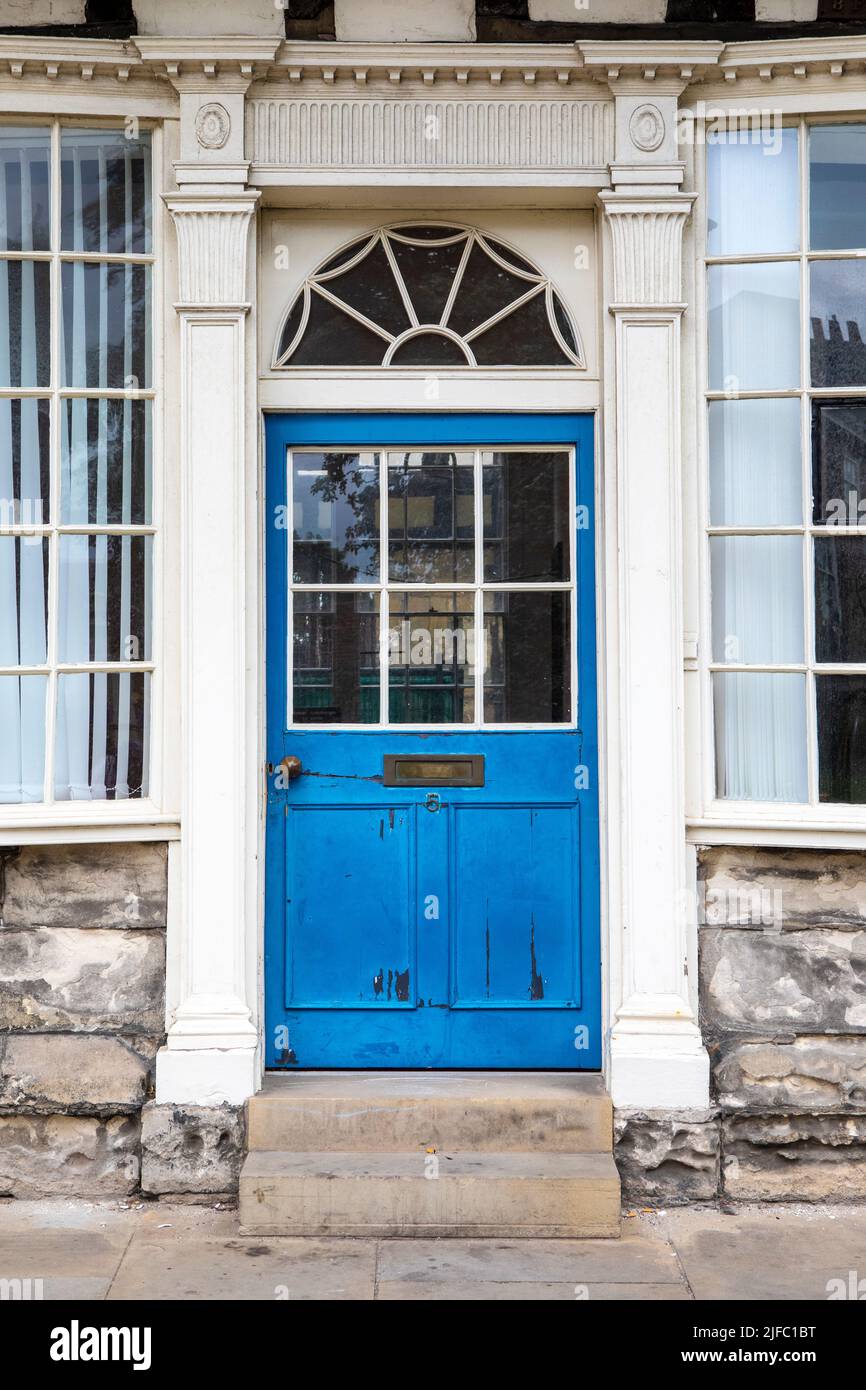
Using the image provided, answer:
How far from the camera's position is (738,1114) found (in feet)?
14.5

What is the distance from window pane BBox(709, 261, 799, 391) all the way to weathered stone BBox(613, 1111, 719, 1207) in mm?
2585

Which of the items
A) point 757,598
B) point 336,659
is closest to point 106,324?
point 336,659

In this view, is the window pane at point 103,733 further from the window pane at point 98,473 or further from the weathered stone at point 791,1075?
the weathered stone at point 791,1075

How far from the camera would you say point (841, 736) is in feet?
15.0

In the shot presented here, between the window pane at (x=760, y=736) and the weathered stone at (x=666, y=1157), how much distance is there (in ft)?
3.77

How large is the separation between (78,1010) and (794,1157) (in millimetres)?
2540

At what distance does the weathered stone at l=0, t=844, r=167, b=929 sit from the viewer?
454 cm

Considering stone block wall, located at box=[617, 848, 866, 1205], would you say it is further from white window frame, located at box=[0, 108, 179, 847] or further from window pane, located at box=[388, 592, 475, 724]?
white window frame, located at box=[0, 108, 179, 847]

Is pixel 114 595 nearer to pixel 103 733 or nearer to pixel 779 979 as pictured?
pixel 103 733

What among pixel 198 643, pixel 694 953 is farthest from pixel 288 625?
pixel 694 953

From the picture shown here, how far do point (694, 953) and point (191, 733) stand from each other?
1.92 metres

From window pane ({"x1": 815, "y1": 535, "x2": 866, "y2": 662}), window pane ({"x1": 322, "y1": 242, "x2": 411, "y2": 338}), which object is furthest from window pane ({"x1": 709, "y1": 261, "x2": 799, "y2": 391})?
window pane ({"x1": 322, "y1": 242, "x2": 411, "y2": 338})

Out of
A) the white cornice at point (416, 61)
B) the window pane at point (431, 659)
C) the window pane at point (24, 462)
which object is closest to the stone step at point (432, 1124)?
the window pane at point (431, 659)

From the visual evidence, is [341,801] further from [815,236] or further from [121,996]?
[815,236]
